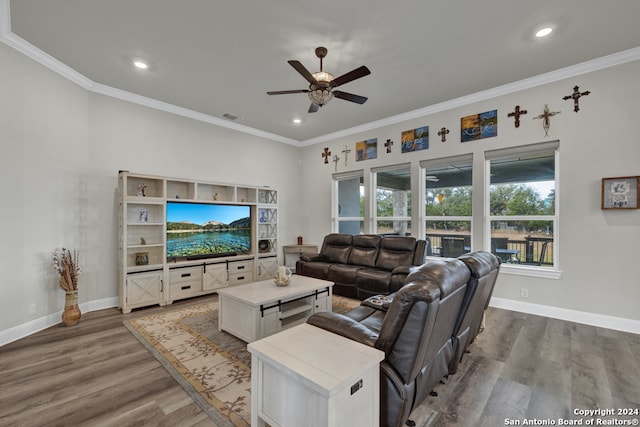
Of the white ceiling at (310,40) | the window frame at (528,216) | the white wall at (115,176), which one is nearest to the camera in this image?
the white ceiling at (310,40)

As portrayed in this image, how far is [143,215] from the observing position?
4.27 metres

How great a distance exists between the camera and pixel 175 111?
4.75 meters

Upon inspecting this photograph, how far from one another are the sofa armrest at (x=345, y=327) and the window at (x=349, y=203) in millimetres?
4127

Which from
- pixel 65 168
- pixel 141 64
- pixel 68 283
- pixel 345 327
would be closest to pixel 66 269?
pixel 68 283

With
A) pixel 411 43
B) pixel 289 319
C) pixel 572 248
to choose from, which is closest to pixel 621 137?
pixel 572 248

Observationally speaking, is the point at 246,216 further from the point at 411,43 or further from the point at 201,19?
the point at 411,43

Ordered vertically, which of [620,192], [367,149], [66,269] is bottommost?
[66,269]

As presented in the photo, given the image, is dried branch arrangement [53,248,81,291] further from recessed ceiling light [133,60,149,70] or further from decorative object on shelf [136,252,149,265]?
recessed ceiling light [133,60,149,70]

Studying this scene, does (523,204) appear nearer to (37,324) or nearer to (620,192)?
(620,192)

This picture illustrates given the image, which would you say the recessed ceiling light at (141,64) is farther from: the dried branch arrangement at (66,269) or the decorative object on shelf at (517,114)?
the decorative object on shelf at (517,114)

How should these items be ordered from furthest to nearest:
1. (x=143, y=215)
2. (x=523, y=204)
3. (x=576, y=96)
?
(x=143, y=215)
(x=523, y=204)
(x=576, y=96)

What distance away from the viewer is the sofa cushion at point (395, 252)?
4500 mm

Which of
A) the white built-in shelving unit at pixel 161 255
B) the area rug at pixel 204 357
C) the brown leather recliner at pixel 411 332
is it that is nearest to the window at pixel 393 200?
the area rug at pixel 204 357

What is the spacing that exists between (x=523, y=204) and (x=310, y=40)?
12.0 ft
